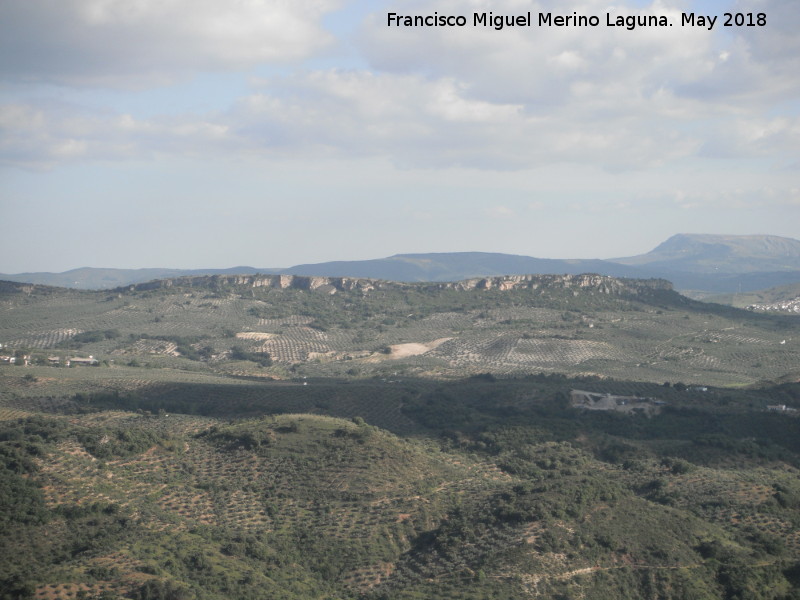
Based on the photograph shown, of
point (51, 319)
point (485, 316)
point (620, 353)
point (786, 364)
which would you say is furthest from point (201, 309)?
point (786, 364)

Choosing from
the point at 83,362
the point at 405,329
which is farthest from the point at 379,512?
the point at 405,329

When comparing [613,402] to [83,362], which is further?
[83,362]

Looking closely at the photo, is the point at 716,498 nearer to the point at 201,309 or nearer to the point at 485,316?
the point at 485,316

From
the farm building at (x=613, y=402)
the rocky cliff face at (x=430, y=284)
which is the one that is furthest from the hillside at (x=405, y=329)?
the farm building at (x=613, y=402)

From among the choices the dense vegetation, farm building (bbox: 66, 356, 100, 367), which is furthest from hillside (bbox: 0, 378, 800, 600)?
farm building (bbox: 66, 356, 100, 367)

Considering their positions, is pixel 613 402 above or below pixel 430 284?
below

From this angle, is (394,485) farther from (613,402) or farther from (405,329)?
(405,329)

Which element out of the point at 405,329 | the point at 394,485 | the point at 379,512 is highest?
the point at 405,329

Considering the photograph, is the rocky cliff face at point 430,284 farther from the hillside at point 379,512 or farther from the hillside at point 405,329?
the hillside at point 379,512
